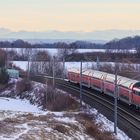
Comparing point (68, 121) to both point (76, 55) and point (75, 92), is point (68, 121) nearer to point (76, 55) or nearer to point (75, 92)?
point (75, 92)

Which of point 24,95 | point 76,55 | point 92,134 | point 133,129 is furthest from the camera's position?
point 76,55

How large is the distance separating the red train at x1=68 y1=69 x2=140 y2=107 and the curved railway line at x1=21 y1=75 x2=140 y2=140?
3.01ft

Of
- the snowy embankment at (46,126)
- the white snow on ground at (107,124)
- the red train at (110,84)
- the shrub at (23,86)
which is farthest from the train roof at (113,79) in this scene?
the shrub at (23,86)

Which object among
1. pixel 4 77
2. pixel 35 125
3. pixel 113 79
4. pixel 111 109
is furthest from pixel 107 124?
pixel 4 77

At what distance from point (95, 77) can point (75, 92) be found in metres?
4.41

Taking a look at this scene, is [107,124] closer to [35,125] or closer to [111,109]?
[111,109]

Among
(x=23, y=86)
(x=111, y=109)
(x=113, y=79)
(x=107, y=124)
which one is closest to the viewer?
(x=107, y=124)

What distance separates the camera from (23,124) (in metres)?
40.9

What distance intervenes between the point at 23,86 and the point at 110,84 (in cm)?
4111

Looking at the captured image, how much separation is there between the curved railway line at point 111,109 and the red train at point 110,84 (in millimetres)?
919

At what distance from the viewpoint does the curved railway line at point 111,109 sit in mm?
49062

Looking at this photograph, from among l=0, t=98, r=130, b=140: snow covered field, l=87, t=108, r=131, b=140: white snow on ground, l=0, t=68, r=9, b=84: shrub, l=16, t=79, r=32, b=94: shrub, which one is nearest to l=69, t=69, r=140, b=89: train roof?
l=87, t=108, r=131, b=140: white snow on ground

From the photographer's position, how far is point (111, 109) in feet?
201

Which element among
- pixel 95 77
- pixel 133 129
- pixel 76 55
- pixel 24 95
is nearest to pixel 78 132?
pixel 133 129
